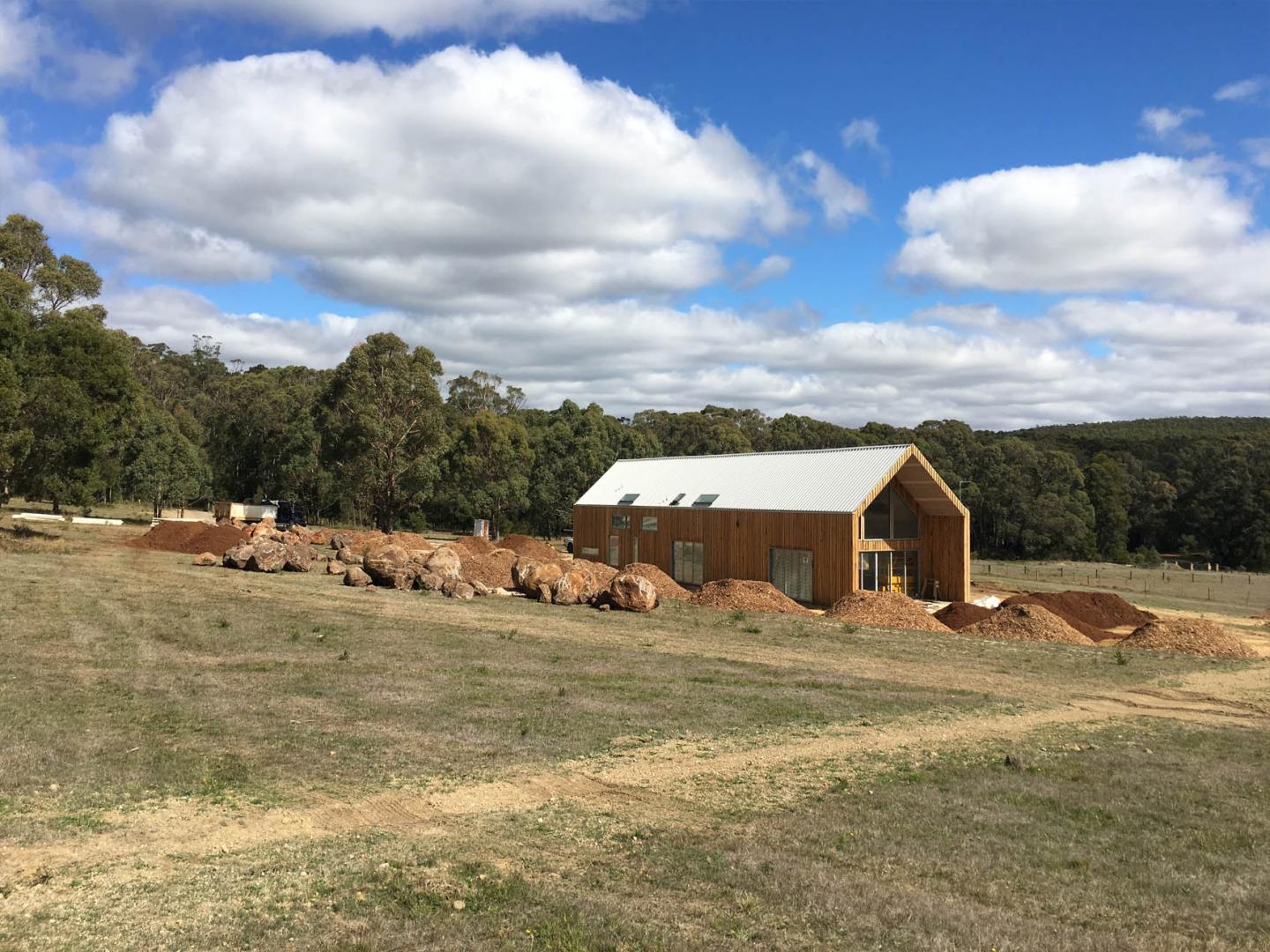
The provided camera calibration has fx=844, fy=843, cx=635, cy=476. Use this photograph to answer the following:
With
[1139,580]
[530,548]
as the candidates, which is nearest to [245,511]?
[530,548]

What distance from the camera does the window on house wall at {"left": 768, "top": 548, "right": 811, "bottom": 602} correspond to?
107 feet

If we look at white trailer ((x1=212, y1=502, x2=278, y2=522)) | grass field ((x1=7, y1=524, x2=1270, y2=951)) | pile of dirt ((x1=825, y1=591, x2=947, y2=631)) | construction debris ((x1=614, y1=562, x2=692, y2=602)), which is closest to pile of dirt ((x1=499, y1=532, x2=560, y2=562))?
construction debris ((x1=614, y1=562, x2=692, y2=602))

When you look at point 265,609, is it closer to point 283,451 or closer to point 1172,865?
point 1172,865

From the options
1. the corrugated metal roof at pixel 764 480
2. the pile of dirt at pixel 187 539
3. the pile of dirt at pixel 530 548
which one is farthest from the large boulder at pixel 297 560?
the corrugated metal roof at pixel 764 480

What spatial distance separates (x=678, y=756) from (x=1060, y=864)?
16.2 ft

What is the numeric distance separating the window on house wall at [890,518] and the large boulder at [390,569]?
1749 centimetres

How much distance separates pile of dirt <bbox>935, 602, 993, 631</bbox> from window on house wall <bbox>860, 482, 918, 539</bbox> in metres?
4.62

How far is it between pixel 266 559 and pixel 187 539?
10.7m

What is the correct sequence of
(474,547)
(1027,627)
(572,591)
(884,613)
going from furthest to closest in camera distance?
(474,547), (572,591), (884,613), (1027,627)

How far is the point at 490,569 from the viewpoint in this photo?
32938mm

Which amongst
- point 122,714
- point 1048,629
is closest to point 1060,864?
point 122,714

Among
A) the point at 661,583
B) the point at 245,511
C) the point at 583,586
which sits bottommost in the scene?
the point at 661,583

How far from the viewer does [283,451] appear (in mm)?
62656

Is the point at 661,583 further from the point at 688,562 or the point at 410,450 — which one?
the point at 410,450
